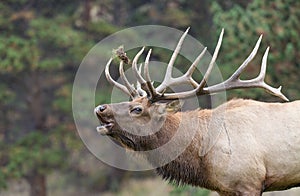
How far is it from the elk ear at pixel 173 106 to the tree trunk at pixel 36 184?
903 centimetres

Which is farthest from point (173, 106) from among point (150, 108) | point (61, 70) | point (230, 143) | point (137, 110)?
point (61, 70)

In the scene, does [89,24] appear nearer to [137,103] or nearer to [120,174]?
[120,174]

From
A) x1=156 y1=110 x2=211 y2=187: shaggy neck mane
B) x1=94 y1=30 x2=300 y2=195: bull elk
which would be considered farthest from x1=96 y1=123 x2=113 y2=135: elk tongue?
x1=156 y1=110 x2=211 y2=187: shaggy neck mane

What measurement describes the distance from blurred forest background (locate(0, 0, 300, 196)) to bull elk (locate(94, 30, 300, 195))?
18.1ft

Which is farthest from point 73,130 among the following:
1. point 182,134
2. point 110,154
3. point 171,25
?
point 182,134

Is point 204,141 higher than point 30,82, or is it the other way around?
point 30,82

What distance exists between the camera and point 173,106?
22.8ft

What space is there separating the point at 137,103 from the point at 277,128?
1.38m

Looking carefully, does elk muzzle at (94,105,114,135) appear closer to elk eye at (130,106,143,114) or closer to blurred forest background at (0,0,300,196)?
elk eye at (130,106,143,114)

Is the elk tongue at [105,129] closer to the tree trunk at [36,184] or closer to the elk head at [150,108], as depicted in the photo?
the elk head at [150,108]

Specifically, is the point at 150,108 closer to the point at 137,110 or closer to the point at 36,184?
the point at 137,110

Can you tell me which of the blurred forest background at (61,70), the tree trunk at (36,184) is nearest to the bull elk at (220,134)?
the blurred forest background at (61,70)

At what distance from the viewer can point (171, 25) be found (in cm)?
1714

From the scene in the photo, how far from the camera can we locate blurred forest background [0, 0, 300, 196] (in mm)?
14336
